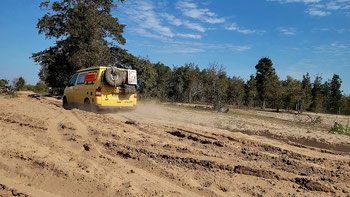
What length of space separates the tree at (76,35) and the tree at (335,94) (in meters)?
37.0

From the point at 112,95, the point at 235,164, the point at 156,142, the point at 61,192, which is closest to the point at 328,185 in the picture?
the point at 235,164

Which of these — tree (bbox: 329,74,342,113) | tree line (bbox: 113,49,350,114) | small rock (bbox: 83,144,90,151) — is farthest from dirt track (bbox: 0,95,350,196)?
tree (bbox: 329,74,342,113)

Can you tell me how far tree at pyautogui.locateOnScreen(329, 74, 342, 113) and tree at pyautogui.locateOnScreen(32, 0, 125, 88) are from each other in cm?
3698

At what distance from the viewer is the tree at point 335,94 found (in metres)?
41.2

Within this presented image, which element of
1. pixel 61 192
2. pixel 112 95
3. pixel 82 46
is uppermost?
pixel 82 46

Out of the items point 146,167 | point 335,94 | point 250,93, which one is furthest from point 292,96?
point 146,167

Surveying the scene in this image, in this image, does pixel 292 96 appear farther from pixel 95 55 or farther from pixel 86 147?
pixel 86 147

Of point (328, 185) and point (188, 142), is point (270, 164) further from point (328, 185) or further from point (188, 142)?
point (188, 142)

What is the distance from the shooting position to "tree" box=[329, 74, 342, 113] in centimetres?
4122

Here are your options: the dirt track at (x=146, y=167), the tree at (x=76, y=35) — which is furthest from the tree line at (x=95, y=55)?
the dirt track at (x=146, y=167)

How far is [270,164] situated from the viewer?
16.1 feet

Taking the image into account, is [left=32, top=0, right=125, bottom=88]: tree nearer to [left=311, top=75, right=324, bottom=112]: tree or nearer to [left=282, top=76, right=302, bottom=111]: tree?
[left=282, top=76, right=302, bottom=111]: tree

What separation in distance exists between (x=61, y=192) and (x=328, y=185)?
4.04 m

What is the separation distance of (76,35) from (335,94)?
44449 mm
